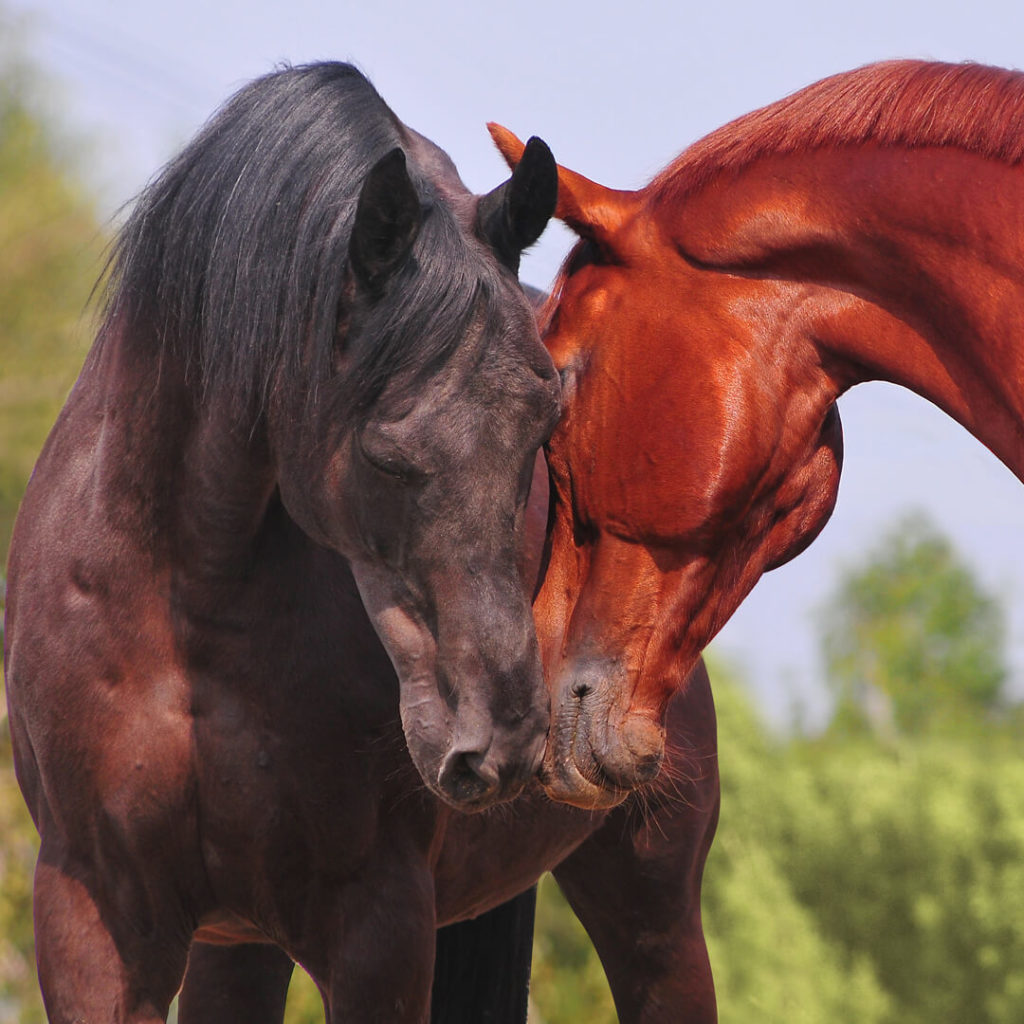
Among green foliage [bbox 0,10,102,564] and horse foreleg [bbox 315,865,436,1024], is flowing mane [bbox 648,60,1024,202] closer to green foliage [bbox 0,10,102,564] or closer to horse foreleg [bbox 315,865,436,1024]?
horse foreleg [bbox 315,865,436,1024]

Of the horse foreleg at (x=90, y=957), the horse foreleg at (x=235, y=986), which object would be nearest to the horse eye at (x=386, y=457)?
the horse foreleg at (x=90, y=957)

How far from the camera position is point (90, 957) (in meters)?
2.98

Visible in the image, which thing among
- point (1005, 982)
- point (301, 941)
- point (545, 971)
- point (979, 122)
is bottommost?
point (545, 971)

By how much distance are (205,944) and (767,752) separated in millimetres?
12021

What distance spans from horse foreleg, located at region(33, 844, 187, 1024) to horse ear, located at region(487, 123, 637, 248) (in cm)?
158

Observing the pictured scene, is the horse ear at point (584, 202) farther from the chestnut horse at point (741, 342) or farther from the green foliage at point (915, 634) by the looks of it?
the green foliage at point (915, 634)

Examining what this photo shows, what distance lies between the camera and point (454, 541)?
8.42 feet

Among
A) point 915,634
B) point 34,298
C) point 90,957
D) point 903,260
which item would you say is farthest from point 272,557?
point 915,634

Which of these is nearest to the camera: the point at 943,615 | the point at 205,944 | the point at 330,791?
the point at 330,791

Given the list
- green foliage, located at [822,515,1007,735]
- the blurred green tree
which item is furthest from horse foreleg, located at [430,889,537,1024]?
green foliage, located at [822,515,1007,735]

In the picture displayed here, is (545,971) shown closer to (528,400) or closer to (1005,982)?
(1005,982)

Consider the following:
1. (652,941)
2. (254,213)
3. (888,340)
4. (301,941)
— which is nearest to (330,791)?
(301,941)

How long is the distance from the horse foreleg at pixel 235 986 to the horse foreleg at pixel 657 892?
0.90 m

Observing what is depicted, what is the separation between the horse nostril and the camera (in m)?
2.55
